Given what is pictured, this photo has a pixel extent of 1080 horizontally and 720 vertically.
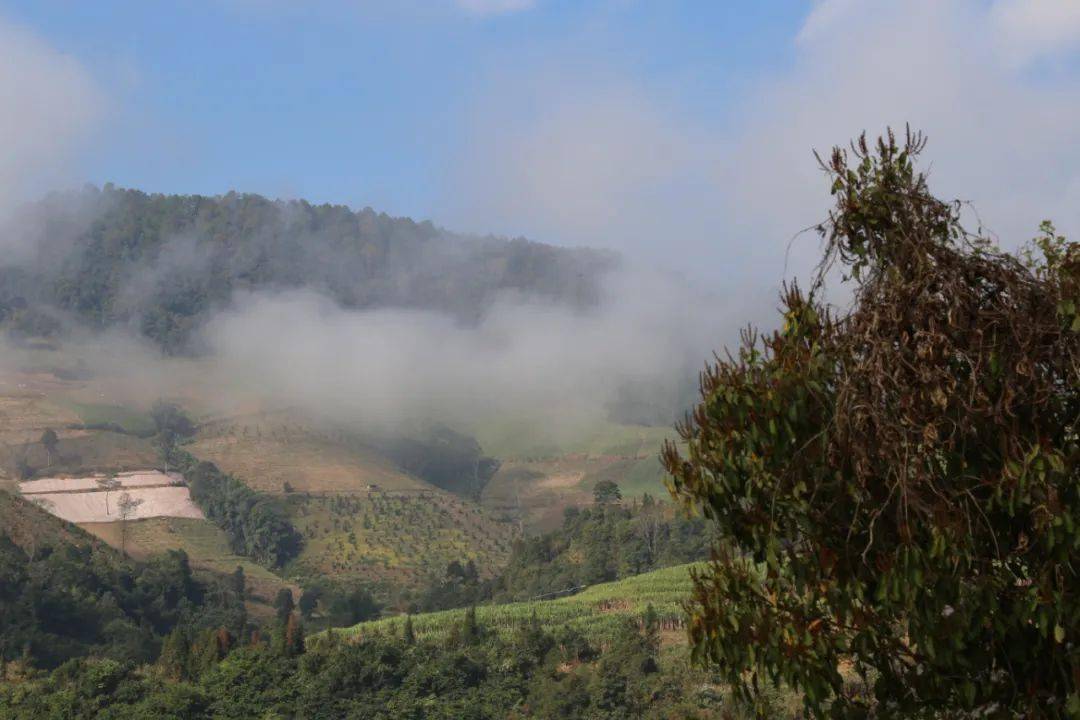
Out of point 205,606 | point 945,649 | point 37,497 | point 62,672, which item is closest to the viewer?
point 945,649

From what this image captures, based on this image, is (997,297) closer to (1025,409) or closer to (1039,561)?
(1025,409)

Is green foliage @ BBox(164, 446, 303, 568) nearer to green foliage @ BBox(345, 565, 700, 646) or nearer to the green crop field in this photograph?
the green crop field

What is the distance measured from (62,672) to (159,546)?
92.6 m

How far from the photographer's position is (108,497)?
564 ft

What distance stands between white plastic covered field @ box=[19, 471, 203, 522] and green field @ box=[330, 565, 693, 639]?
9250cm

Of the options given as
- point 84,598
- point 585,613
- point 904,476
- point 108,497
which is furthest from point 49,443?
point 904,476

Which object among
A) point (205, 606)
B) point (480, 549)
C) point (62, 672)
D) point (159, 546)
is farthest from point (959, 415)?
point (480, 549)

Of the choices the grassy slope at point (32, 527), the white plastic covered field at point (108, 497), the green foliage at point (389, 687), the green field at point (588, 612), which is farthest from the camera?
the white plastic covered field at point (108, 497)

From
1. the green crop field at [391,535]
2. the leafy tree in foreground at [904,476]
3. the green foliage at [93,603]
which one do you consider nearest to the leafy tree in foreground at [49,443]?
the green crop field at [391,535]

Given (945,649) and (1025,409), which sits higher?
(1025,409)

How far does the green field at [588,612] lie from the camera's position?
7106 centimetres

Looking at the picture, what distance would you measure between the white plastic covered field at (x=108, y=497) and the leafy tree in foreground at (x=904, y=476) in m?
163

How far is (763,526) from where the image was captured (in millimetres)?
8844

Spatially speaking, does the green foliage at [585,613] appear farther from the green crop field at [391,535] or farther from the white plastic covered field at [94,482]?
the white plastic covered field at [94,482]
